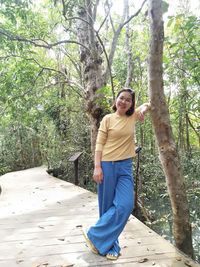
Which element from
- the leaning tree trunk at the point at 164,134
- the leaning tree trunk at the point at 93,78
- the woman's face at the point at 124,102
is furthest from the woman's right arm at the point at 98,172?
the leaning tree trunk at the point at 93,78

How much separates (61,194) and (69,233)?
2596mm

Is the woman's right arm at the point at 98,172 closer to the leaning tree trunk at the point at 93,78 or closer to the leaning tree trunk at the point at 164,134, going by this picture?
the leaning tree trunk at the point at 164,134

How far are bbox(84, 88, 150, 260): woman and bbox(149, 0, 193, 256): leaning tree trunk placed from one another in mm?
220

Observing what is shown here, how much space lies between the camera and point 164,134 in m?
3.16

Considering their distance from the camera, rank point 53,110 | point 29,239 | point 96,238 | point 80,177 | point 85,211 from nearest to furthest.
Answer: point 96,238
point 29,239
point 85,211
point 80,177
point 53,110

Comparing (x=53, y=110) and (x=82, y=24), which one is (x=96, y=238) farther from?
(x=53, y=110)

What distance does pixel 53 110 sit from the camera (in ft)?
37.7

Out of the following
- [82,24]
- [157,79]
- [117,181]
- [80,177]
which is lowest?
[80,177]

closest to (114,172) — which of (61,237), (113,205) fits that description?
(113,205)

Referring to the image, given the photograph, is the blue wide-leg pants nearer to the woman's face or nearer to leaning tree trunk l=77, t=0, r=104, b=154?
the woman's face

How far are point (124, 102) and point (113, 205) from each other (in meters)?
0.91

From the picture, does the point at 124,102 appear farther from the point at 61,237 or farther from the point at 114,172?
the point at 61,237

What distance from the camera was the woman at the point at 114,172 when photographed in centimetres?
290

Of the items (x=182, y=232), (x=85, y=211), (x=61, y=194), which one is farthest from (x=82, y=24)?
(x=182, y=232)
